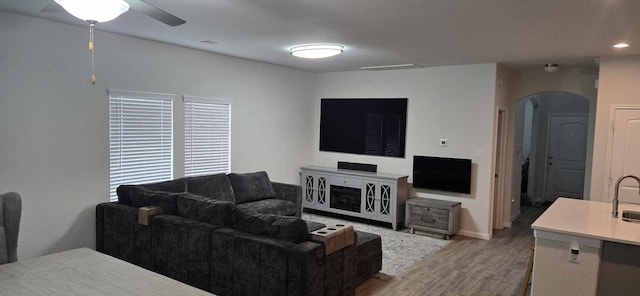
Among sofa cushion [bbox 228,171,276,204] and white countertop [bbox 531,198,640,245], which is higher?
white countertop [bbox 531,198,640,245]

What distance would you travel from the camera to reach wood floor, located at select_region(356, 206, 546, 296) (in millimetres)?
3947

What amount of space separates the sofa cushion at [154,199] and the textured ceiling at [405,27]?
5.44 feet

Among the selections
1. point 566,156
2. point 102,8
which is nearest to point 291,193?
point 102,8

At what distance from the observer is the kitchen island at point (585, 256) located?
9.07 feet

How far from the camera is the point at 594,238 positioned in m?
2.77

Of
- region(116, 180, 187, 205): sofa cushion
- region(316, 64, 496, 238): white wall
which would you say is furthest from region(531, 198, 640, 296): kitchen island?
region(116, 180, 187, 205): sofa cushion

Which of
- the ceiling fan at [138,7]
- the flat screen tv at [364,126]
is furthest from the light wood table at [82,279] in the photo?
the flat screen tv at [364,126]

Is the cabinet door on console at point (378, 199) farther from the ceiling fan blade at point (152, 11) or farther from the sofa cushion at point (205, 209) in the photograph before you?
the ceiling fan blade at point (152, 11)

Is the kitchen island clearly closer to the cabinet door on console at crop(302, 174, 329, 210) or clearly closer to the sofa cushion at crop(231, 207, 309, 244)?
the sofa cushion at crop(231, 207, 309, 244)

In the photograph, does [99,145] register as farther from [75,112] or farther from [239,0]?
[239,0]

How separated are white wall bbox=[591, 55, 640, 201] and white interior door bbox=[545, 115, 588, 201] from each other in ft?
12.0

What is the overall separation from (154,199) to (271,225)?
1427mm

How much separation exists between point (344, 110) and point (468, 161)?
7.65ft

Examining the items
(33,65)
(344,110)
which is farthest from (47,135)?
(344,110)
